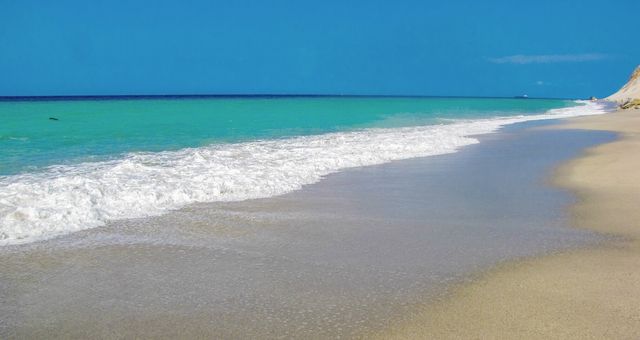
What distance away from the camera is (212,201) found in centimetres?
886

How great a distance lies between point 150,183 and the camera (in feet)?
32.3

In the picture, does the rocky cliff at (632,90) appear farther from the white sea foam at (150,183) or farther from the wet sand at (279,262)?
the wet sand at (279,262)

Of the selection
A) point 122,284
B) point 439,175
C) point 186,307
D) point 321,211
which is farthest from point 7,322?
point 439,175

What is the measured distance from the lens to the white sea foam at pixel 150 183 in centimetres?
734

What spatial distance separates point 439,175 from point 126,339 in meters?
8.83

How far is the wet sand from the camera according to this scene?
4.29 m

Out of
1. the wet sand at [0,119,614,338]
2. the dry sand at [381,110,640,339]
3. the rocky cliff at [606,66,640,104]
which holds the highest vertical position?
the rocky cliff at [606,66,640,104]

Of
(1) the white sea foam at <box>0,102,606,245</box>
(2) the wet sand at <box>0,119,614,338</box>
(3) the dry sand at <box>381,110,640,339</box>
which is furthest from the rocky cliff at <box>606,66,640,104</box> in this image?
(3) the dry sand at <box>381,110,640,339</box>

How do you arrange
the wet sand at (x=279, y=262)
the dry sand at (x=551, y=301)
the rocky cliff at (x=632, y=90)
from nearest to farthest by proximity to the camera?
the dry sand at (x=551, y=301)
the wet sand at (x=279, y=262)
the rocky cliff at (x=632, y=90)

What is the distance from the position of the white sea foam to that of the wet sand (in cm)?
61

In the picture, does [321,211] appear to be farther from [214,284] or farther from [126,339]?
[126,339]

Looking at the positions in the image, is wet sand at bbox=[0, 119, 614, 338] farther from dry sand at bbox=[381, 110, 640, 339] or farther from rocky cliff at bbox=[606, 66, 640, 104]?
rocky cliff at bbox=[606, 66, 640, 104]

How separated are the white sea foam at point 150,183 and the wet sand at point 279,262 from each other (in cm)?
61

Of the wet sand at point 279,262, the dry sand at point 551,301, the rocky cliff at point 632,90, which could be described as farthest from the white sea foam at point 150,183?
the rocky cliff at point 632,90
